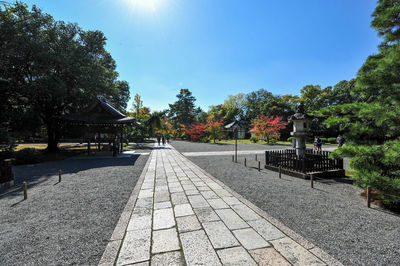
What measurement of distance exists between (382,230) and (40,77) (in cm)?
1953

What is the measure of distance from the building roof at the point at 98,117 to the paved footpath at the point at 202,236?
10.4 metres

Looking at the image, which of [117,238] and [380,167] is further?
[380,167]

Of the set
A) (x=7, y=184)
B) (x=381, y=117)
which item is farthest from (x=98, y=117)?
(x=381, y=117)

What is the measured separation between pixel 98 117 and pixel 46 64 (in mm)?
5079

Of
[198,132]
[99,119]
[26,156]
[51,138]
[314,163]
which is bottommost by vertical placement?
[26,156]

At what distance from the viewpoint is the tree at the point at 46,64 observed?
10789 mm

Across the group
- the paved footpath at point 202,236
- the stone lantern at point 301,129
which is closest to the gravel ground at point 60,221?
the paved footpath at point 202,236

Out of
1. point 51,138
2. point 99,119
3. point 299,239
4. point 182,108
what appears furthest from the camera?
point 182,108

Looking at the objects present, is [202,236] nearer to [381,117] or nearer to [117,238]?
[117,238]

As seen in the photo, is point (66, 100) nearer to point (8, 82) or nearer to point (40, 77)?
point (40, 77)

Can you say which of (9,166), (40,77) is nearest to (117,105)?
(40,77)

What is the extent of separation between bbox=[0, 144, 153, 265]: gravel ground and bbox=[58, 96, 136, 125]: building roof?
25.8 feet

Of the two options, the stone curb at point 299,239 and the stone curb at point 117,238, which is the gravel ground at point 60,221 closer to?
the stone curb at point 117,238

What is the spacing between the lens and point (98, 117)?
1324cm
